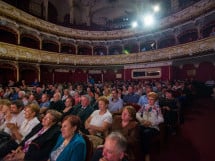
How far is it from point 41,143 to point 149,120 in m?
2.05

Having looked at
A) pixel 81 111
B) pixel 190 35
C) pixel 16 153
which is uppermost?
pixel 190 35

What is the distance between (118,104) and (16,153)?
286 cm

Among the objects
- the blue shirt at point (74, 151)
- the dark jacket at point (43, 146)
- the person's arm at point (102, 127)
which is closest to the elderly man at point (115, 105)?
the person's arm at point (102, 127)

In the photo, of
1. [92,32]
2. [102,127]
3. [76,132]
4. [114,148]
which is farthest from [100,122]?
[92,32]

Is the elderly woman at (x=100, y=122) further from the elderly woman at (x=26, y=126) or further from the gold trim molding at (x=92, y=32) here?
the gold trim molding at (x=92, y=32)

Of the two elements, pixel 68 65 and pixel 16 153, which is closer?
pixel 16 153

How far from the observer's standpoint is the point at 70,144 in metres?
1.98

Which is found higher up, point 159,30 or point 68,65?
point 159,30

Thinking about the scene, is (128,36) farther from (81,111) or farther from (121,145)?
(121,145)

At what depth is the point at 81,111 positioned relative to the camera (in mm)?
3797

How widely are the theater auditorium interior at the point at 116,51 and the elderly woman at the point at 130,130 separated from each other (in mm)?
1825

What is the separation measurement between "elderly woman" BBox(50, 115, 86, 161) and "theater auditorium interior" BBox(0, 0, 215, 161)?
2782 millimetres

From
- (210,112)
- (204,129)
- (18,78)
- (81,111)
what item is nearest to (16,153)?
(81,111)

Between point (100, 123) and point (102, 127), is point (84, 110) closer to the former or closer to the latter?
point (100, 123)
